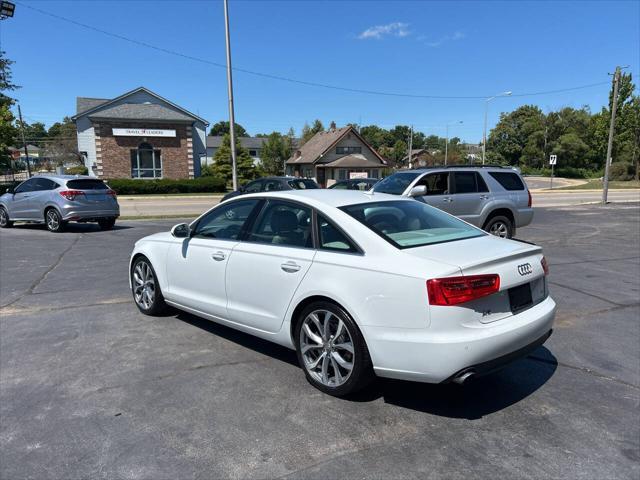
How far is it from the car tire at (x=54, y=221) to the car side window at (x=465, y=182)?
10.6 m

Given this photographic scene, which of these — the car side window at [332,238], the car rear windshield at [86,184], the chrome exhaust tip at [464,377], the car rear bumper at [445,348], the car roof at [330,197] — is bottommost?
the chrome exhaust tip at [464,377]

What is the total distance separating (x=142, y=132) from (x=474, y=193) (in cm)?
3216

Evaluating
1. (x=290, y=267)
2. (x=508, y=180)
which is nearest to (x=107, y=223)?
(x=508, y=180)

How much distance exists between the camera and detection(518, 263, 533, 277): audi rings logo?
3.45 m

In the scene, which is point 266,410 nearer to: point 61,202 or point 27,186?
point 61,202

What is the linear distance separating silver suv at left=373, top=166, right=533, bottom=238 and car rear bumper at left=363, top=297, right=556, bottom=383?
6959 mm

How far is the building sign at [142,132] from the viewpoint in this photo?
36.1m

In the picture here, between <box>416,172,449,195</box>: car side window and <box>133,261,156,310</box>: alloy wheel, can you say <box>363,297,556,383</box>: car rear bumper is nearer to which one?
<box>133,261,156,310</box>: alloy wheel

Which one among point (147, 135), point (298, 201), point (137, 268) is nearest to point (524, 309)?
point (298, 201)

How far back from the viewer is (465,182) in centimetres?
1062

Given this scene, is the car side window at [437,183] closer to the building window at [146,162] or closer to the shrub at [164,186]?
the shrub at [164,186]

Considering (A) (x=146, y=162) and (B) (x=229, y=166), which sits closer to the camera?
(A) (x=146, y=162)

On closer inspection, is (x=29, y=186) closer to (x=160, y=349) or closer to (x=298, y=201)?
(x=160, y=349)

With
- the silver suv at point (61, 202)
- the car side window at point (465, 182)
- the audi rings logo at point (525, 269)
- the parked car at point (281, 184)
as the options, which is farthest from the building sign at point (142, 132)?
the audi rings logo at point (525, 269)
